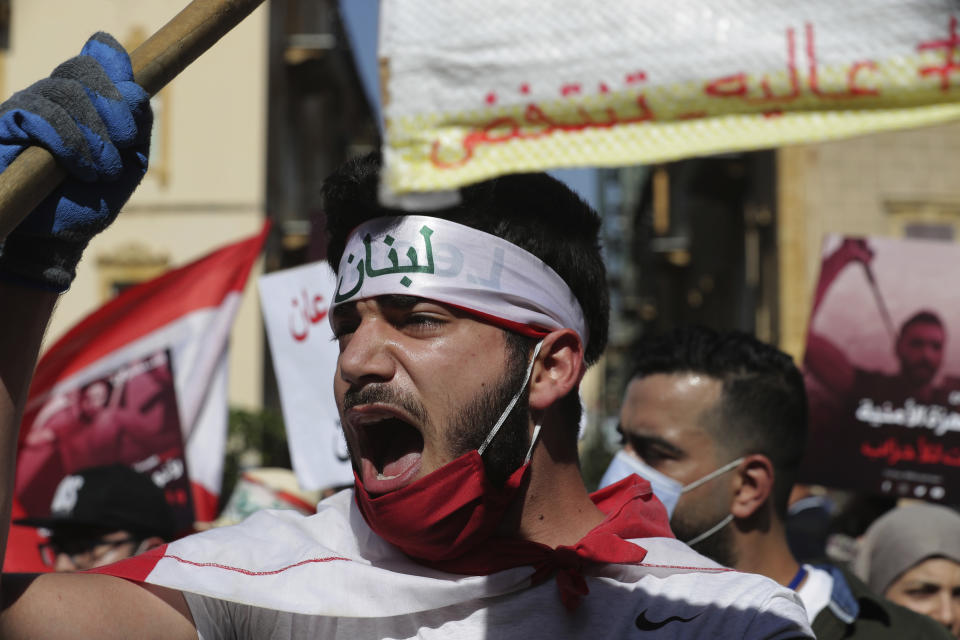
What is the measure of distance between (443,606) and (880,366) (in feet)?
13.1

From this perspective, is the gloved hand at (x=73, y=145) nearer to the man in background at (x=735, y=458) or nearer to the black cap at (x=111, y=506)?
the man in background at (x=735, y=458)

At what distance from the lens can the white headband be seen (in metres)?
2.18

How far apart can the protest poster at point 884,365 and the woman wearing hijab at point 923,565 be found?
58 cm

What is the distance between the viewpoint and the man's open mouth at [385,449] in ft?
6.99

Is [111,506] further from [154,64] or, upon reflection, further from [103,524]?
[154,64]

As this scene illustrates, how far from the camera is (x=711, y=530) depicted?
340 centimetres

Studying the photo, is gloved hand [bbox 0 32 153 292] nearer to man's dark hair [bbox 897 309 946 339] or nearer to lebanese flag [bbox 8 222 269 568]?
lebanese flag [bbox 8 222 269 568]

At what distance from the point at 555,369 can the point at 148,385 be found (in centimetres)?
368

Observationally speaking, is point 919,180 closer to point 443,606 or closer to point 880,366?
point 880,366

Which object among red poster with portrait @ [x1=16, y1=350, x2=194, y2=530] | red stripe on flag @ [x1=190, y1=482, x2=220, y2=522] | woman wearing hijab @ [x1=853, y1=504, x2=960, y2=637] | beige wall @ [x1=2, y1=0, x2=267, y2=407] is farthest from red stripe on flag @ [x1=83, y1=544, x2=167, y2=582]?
beige wall @ [x1=2, y1=0, x2=267, y2=407]

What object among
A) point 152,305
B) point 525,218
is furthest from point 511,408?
point 152,305

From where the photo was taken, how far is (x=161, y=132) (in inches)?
707

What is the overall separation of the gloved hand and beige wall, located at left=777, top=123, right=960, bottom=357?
12.8 meters

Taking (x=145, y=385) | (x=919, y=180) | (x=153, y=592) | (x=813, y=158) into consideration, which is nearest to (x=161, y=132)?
(x=813, y=158)
